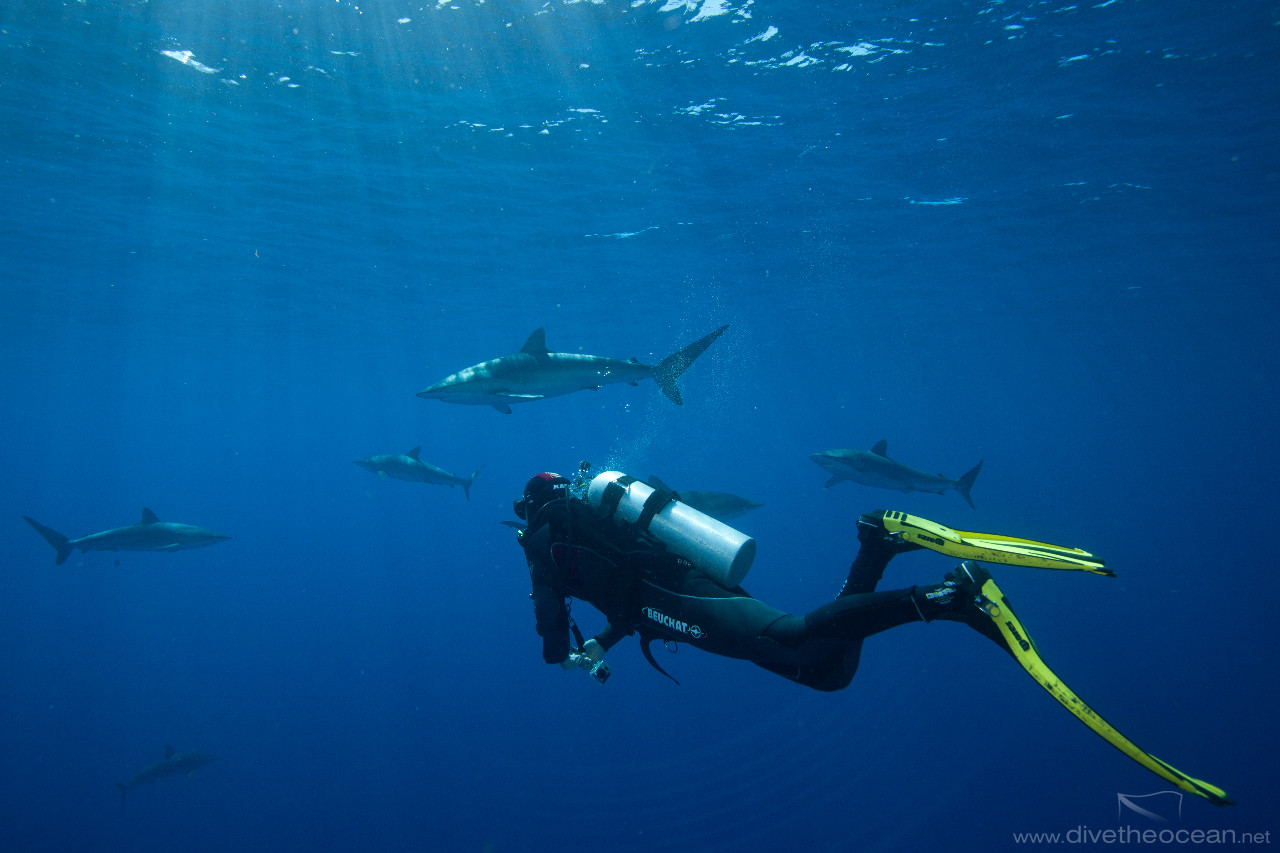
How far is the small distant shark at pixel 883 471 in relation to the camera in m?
12.0

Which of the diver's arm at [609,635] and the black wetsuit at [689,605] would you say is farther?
the diver's arm at [609,635]

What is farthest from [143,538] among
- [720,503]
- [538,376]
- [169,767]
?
[720,503]

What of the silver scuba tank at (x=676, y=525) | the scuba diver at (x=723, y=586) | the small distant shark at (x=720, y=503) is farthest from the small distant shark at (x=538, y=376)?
the silver scuba tank at (x=676, y=525)

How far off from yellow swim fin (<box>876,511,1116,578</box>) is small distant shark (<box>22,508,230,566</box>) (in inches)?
584

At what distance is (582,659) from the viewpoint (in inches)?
174

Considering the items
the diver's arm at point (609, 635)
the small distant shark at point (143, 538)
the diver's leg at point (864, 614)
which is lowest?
the small distant shark at point (143, 538)

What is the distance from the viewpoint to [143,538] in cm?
1271

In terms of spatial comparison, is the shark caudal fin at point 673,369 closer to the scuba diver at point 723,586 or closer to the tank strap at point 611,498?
the scuba diver at point 723,586

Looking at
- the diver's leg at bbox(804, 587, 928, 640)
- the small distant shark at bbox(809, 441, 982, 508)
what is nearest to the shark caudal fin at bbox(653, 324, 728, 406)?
the small distant shark at bbox(809, 441, 982, 508)

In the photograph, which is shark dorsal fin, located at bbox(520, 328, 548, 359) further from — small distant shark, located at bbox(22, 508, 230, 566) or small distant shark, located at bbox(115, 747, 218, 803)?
small distant shark, located at bbox(115, 747, 218, 803)

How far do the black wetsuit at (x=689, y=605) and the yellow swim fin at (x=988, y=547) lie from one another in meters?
0.17

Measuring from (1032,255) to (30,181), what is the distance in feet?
117

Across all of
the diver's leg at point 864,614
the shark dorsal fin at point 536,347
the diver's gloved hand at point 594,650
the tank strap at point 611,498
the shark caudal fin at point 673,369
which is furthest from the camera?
the shark dorsal fin at point 536,347

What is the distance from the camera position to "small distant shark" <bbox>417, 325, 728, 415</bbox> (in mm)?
10117
